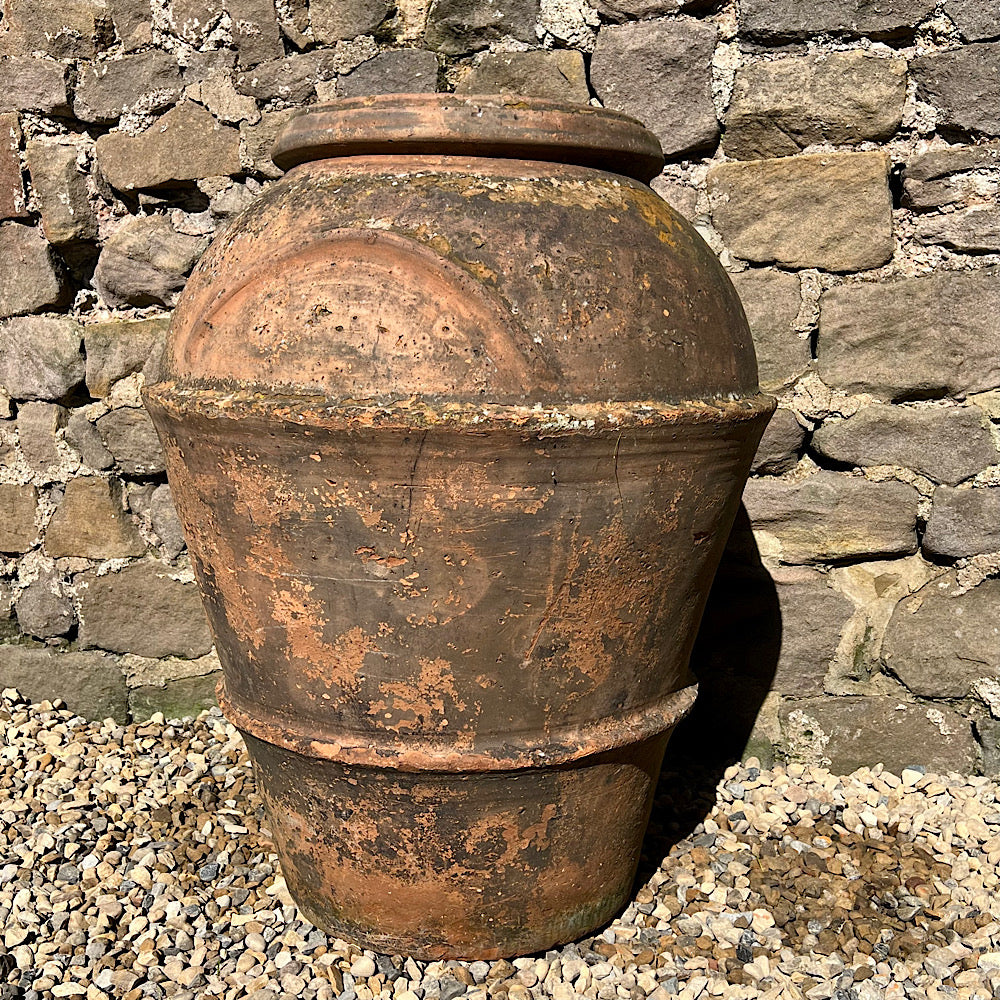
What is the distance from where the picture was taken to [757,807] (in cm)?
236

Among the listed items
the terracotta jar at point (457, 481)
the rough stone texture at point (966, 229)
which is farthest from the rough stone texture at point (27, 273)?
the rough stone texture at point (966, 229)

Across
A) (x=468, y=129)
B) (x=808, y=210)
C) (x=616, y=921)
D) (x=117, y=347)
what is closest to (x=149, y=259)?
(x=117, y=347)

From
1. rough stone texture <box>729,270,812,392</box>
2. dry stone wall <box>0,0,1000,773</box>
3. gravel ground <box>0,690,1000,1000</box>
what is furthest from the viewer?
rough stone texture <box>729,270,812,392</box>

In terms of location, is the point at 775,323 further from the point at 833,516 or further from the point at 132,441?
the point at 132,441

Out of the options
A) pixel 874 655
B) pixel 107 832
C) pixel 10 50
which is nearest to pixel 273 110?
pixel 10 50

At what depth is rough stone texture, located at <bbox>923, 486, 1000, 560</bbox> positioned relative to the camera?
232 centimetres

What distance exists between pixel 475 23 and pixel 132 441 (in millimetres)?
1331

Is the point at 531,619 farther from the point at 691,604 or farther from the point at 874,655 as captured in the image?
the point at 874,655

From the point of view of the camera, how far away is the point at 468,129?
1.61m

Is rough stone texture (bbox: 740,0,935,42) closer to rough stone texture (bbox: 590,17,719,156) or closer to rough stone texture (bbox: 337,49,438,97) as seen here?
rough stone texture (bbox: 590,17,719,156)

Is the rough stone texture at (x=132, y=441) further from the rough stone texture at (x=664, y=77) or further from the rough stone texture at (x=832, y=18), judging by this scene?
the rough stone texture at (x=832, y=18)

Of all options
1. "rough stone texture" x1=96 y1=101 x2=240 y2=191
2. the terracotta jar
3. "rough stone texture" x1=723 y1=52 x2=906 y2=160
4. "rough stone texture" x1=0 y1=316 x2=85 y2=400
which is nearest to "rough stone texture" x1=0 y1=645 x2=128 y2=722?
"rough stone texture" x1=0 y1=316 x2=85 y2=400

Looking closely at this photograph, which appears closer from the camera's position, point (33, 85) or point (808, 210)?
point (808, 210)

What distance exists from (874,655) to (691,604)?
35.0 inches
